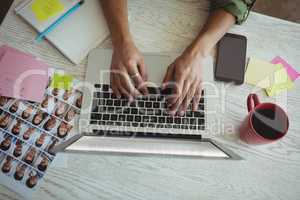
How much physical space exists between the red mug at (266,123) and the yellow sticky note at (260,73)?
118 mm

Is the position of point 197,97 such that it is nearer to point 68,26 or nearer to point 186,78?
point 186,78

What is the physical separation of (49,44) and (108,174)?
0.39 meters

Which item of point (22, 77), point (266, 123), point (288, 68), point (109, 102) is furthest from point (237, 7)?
point (22, 77)

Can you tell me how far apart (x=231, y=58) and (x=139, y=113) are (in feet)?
1.01

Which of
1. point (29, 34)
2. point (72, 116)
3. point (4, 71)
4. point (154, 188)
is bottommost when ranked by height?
point (154, 188)

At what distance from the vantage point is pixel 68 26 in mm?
763

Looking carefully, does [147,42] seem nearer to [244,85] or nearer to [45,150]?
[244,85]

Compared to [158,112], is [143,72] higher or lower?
higher

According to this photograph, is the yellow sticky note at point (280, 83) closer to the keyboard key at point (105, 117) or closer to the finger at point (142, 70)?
the finger at point (142, 70)

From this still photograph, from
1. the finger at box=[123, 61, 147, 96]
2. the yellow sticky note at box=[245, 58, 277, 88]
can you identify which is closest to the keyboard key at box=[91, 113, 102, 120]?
the finger at box=[123, 61, 147, 96]

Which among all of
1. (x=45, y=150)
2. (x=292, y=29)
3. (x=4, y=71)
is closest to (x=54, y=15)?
(x=4, y=71)

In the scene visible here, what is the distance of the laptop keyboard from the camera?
27.5 inches

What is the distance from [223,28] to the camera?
0.78m

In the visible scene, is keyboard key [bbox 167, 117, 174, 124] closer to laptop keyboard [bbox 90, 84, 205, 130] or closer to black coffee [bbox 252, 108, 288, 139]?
laptop keyboard [bbox 90, 84, 205, 130]
